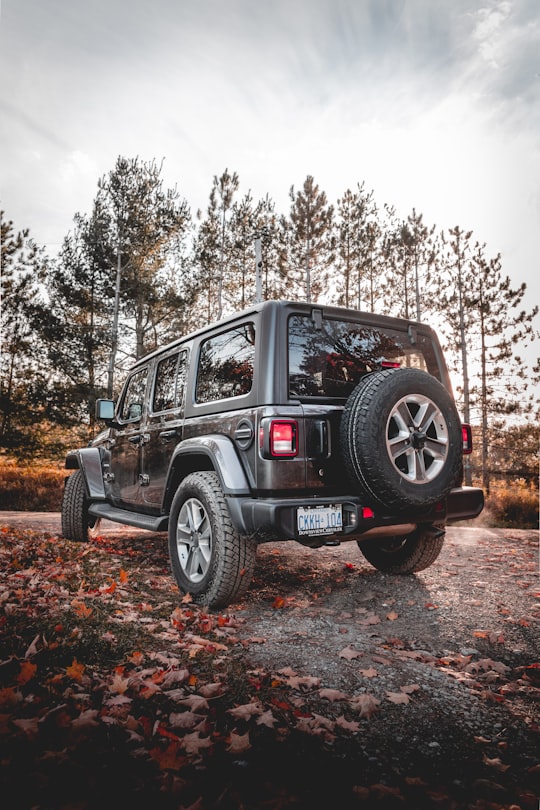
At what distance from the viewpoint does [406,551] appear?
427cm

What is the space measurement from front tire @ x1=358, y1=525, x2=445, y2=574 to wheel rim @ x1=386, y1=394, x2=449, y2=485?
0.96 metres

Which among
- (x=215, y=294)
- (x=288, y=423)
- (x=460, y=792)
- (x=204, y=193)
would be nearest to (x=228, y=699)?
(x=460, y=792)

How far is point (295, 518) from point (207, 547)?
2.92ft

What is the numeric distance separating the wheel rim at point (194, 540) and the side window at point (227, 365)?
0.86 m

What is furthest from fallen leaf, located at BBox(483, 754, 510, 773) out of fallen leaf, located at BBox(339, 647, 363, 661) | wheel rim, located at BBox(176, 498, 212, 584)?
wheel rim, located at BBox(176, 498, 212, 584)

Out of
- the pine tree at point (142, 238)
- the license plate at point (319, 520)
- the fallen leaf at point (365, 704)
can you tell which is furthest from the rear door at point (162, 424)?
the pine tree at point (142, 238)

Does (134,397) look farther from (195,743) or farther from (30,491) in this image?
(30,491)

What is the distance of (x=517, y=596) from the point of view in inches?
154

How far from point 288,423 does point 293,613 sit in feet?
4.75

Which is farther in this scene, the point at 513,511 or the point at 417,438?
the point at 513,511

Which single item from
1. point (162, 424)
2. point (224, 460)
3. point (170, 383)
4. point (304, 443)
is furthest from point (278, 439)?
point (170, 383)

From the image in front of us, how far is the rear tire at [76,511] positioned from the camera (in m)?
5.78

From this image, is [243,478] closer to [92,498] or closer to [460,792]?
[460,792]

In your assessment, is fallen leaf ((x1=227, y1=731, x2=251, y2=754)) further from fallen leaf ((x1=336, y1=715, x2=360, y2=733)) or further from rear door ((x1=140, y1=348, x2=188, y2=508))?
rear door ((x1=140, y1=348, x2=188, y2=508))
